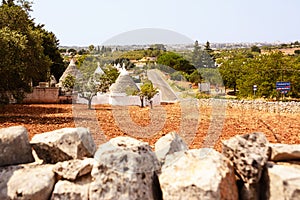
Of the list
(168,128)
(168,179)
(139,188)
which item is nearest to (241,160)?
(168,179)

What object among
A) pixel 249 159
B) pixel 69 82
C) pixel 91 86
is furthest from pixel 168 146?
pixel 69 82

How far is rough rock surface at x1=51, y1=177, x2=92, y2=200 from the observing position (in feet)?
14.0

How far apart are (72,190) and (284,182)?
226 cm

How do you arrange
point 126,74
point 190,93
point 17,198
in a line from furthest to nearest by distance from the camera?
point 190,93
point 126,74
point 17,198

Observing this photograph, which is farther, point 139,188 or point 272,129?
point 272,129

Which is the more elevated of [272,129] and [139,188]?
[139,188]

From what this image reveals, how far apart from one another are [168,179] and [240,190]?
788 millimetres

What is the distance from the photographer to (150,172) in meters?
4.25

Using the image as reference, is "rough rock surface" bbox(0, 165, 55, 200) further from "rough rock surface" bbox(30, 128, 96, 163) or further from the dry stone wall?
the dry stone wall

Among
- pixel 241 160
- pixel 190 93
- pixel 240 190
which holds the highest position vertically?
pixel 241 160

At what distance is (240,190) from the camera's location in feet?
13.7

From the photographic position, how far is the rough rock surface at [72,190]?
427 centimetres

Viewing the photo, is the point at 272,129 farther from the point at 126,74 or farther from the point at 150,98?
the point at 126,74

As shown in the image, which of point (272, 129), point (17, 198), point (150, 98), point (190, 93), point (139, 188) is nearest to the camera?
point (139, 188)
